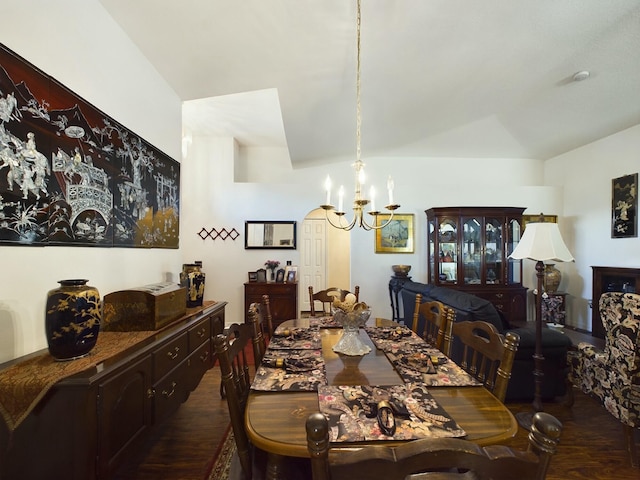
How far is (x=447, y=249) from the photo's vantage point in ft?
15.9

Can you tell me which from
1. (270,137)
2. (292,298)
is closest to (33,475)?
(292,298)

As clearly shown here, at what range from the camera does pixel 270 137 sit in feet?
16.4

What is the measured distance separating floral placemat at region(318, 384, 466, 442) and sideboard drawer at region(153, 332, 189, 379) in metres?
0.99

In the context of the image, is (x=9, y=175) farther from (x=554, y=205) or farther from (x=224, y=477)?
(x=554, y=205)

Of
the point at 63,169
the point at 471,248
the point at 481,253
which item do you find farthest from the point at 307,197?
the point at 63,169

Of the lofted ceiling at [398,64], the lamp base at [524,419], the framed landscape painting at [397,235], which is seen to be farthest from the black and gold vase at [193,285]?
the framed landscape painting at [397,235]

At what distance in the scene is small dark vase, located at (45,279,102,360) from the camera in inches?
48.8

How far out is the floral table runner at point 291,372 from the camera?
1.23 meters

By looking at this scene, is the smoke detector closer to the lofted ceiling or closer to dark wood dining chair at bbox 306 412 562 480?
the lofted ceiling

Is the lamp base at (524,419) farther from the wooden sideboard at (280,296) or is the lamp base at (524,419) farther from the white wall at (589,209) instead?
the white wall at (589,209)

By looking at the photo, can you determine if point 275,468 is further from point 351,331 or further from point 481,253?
point 481,253

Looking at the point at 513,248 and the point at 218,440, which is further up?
the point at 513,248

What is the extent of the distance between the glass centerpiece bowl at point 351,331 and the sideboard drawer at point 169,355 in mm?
971

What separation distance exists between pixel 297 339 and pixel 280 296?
2.84 m
